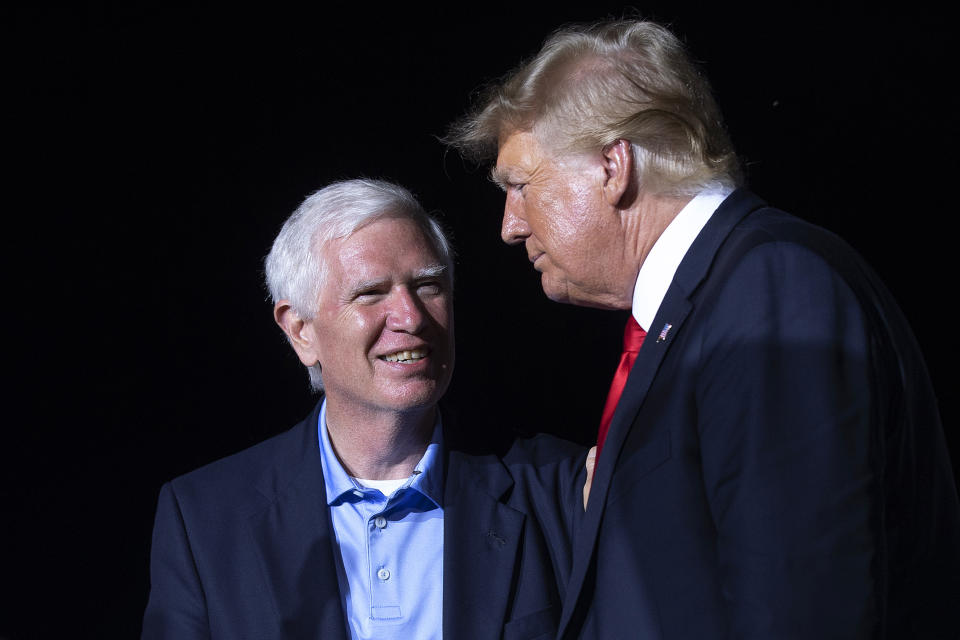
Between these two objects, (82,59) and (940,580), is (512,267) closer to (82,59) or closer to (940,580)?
(82,59)

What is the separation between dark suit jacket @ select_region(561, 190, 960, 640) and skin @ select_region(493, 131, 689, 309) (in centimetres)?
15

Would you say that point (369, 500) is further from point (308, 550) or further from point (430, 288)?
point (430, 288)

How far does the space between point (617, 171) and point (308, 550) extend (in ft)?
3.51

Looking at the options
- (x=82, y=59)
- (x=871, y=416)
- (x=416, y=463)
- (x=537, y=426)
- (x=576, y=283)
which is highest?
(x=82, y=59)

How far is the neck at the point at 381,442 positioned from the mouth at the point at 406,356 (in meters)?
0.12

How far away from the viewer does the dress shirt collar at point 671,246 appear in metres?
1.62

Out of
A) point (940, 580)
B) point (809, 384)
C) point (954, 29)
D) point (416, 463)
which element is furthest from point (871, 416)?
point (954, 29)

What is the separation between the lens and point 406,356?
2.17m

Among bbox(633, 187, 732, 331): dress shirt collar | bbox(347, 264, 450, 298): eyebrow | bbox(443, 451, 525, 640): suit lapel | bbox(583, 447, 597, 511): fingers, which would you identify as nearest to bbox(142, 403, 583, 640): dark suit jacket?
bbox(443, 451, 525, 640): suit lapel

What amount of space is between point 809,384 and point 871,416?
10cm

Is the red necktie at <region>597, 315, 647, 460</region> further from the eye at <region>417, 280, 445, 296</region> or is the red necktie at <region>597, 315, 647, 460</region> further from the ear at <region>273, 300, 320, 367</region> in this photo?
the ear at <region>273, 300, 320, 367</region>

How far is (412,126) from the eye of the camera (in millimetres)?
3096

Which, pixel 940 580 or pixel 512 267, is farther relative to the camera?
pixel 512 267

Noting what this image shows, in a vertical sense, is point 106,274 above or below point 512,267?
above
